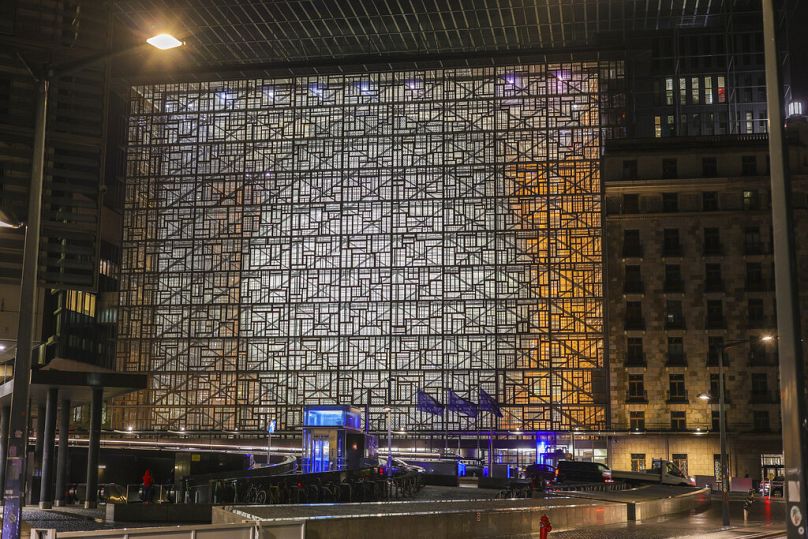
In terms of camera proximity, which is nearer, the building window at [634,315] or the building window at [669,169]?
the building window at [634,315]

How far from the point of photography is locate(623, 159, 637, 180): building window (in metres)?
79.1

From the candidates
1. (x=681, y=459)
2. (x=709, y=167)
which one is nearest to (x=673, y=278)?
(x=709, y=167)

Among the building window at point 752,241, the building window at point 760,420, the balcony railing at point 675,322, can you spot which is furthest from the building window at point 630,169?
the building window at point 760,420

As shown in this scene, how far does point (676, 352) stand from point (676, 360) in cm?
67

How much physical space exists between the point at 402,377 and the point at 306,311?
32.0 ft

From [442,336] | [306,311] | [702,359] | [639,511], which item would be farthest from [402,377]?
[639,511]

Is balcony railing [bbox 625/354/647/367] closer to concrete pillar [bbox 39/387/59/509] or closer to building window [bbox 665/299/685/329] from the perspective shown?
building window [bbox 665/299/685/329]

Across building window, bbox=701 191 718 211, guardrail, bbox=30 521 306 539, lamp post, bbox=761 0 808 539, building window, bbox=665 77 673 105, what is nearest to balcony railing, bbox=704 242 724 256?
building window, bbox=701 191 718 211

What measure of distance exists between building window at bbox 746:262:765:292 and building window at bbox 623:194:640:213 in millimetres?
9146

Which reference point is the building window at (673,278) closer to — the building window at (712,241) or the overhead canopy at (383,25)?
the building window at (712,241)

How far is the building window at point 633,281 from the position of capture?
7781 centimetres

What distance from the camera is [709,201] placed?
257 feet

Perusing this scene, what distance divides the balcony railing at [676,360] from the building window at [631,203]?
11.1 meters

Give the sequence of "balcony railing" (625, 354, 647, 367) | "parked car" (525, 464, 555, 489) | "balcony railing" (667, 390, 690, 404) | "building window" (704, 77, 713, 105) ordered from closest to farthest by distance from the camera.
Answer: "parked car" (525, 464, 555, 489)
"balcony railing" (667, 390, 690, 404)
"balcony railing" (625, 354, 647, 367)
"building window" (704, 77, 713, 105)
